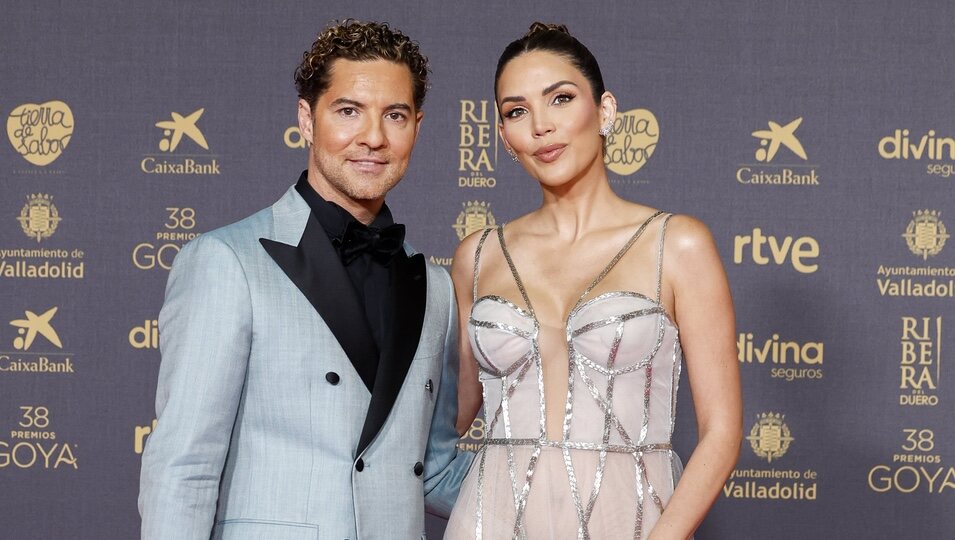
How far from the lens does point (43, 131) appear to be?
390 centimetres

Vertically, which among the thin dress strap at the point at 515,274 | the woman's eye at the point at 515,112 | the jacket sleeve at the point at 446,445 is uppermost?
the woman's eye at the point at 515,112

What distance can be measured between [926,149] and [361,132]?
2415mm

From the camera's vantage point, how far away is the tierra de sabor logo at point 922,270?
3742 millimetres

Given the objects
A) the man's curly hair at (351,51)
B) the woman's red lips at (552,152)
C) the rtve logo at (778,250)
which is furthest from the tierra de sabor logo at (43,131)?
the rtve logo at (778,250)

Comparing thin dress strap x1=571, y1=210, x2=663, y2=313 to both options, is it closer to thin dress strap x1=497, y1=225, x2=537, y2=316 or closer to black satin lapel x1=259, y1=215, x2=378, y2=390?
thin dress strap x1=497, y1=225, x2=537, y2=316

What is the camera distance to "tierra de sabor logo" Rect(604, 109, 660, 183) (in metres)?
3.82

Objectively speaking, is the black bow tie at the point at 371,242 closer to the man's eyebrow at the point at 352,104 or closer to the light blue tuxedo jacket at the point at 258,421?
the light blue tuxedo jacket at the point at 258,421

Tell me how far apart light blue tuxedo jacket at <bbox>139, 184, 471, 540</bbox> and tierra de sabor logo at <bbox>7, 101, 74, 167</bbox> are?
2159mm

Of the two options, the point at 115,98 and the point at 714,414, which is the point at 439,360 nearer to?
the point at 714,414

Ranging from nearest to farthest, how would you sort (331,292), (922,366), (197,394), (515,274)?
(197,394)
(331,292)
(515,274)
(922,366)

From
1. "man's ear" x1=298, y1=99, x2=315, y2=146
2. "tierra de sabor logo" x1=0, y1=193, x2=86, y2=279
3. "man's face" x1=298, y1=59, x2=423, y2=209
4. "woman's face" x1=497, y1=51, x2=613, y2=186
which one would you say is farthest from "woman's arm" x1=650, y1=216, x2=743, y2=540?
"tierra de sabor logo" x1=0, y1=193, x2=86, y2=279

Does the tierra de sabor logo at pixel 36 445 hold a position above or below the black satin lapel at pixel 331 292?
below

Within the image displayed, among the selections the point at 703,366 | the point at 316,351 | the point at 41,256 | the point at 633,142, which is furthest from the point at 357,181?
the point at 41,256

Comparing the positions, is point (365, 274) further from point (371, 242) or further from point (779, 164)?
point (779, 164)
